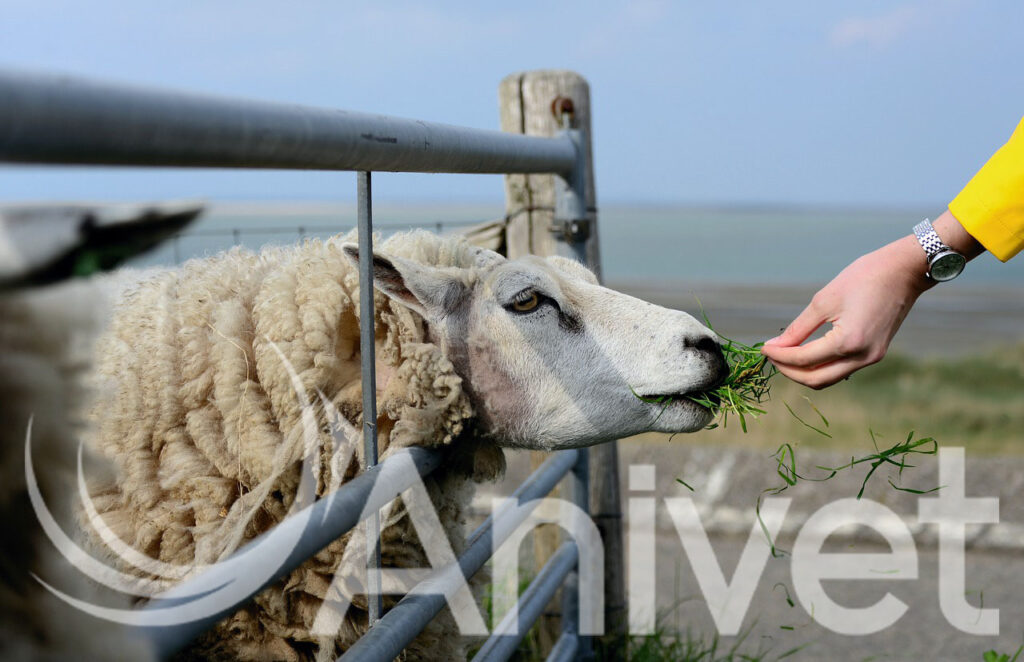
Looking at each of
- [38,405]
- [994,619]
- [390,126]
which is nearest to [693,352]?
[390,126]

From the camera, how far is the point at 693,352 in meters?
2.17

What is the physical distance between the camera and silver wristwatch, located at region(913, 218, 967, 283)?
185 centimetres

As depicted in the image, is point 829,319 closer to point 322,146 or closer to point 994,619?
point 322,146

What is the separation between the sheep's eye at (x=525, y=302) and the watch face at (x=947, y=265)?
0.87 m

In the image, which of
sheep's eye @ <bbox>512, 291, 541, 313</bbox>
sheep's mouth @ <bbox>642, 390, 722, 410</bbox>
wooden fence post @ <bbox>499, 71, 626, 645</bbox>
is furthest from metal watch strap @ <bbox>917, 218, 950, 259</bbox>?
wooden fence post @ <bbox>499, 71, 626, 645</bbox>

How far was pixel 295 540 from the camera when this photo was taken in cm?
127

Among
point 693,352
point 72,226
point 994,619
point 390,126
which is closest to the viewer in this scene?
point 72,226

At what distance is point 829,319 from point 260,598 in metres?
1.29

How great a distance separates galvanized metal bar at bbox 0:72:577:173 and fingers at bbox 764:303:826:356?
2.61 ft

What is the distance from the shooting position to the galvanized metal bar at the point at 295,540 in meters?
1.01

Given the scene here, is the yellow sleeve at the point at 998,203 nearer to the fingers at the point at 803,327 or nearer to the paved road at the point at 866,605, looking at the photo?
the fingers at the point at 803,327

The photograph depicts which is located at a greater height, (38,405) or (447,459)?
(38,405)

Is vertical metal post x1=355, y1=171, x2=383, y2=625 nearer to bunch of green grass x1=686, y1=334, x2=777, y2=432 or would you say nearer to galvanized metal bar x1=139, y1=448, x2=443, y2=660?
galvanized metal bar x1=139, y1=448, x2=443, y2=660

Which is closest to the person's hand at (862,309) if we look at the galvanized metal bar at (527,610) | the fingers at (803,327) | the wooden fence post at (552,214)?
Answer: the fingers at (803,327)
